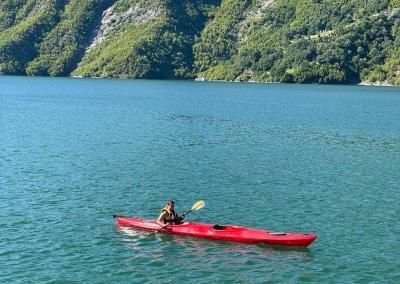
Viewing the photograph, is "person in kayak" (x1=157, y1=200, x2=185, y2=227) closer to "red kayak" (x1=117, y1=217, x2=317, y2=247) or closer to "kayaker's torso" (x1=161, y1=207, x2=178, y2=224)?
"kayaker's torso" (x1=161, y1=207, x2=178, y2=224)

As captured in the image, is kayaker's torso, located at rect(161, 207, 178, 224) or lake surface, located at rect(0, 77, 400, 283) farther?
kayaker's torso, located at rect(161, 207, 178, 224)

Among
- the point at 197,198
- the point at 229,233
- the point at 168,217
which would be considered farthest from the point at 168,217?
the point at 197,198

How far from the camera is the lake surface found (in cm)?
3419

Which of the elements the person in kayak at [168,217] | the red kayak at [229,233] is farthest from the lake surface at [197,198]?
the person in kayak at [168,217]

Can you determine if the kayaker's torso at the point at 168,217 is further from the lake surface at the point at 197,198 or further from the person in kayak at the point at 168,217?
the lake surface at the point at 197,198

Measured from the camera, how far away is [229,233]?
38312 mm

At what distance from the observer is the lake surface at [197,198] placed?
112 ft

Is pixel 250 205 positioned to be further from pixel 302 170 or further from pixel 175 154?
pixel 175 154

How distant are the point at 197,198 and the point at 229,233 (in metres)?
12.4

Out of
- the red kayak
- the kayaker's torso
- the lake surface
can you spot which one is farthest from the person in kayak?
the lake surface

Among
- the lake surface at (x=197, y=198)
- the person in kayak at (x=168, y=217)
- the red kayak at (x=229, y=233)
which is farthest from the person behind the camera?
the person in kayak at (x=168, y=217)

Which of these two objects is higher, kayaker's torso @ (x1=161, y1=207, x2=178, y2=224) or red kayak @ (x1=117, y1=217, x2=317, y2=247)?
kayaker's torso @ (x1=161, y1=207, x2=178, y2=224)

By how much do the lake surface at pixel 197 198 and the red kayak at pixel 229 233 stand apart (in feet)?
1.84

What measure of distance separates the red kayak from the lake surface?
1.84ft
